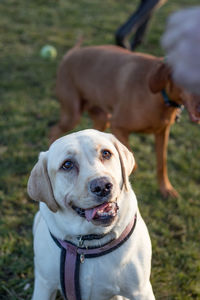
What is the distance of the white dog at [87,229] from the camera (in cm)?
216

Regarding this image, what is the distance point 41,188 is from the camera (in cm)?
217

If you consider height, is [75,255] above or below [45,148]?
above

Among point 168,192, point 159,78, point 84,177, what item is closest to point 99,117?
point 168,192

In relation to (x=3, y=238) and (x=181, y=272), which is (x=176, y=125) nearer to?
(x=181, y=272)

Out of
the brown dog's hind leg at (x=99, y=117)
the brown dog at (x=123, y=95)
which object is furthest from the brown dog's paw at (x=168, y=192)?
the brown dog's hind leg at (x=99, y=117)

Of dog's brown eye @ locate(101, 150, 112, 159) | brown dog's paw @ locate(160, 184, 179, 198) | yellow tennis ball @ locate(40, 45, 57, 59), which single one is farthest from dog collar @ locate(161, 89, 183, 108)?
yellow tennis ball @ locate(40, 45, 57, 59)

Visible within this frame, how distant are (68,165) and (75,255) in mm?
541

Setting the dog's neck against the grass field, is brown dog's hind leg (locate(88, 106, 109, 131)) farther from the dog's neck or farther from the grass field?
the dog's neck

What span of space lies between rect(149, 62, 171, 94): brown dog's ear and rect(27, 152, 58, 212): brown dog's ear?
5.23 ft

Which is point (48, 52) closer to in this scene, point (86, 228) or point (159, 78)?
point (159, 78)

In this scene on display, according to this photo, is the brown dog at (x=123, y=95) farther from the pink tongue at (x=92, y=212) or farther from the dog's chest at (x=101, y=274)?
the dog's chest at (x=101, y=274)

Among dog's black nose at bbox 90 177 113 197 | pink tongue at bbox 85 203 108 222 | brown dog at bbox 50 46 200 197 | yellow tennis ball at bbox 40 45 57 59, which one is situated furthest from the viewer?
yellow tennis ball at bbox 40 45 57 59

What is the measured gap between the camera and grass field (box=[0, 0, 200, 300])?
3.16 meters

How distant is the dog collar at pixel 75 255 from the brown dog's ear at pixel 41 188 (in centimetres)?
28
